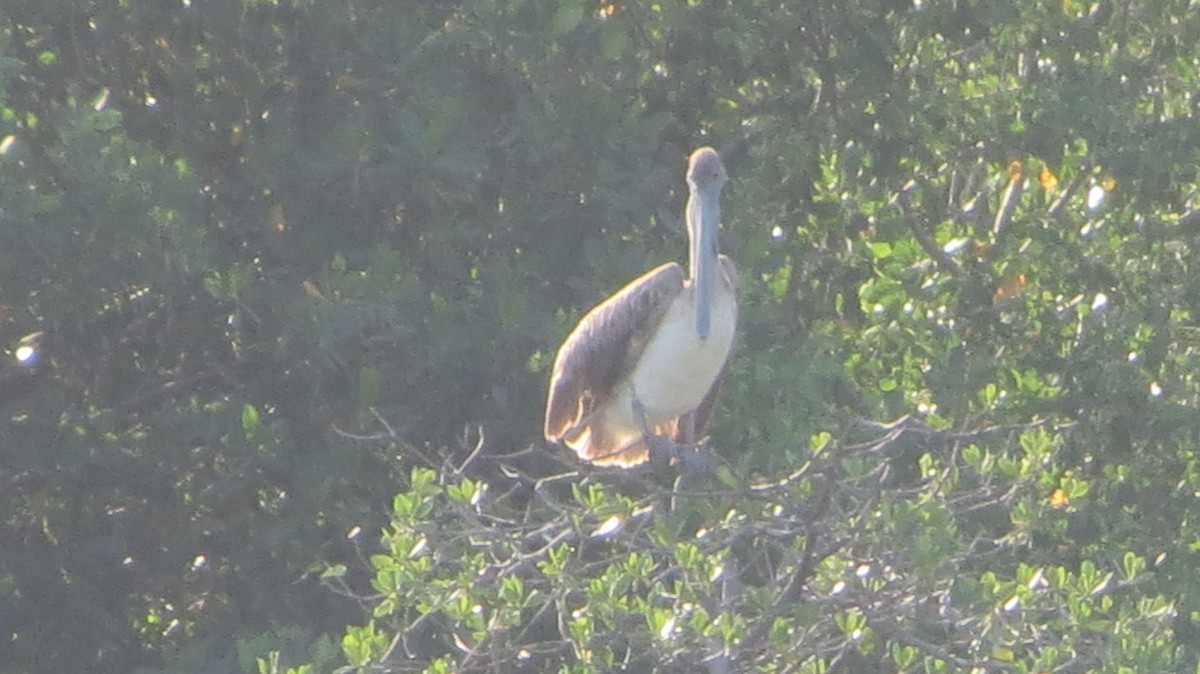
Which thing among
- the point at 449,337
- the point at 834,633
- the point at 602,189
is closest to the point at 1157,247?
the point at 602,189

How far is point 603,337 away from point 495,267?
390 millimetres

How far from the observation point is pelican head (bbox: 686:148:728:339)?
20.8 ft

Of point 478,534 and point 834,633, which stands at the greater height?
point 478,534

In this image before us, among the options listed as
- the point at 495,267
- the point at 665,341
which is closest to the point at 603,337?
the point at 665,341

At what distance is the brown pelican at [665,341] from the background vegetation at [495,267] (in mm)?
119

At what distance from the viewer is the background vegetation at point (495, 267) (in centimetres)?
623

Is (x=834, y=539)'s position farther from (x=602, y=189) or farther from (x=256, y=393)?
(x=256, y=393)

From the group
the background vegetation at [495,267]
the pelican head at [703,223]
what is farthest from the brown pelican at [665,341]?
the background vegetation at [495,267]

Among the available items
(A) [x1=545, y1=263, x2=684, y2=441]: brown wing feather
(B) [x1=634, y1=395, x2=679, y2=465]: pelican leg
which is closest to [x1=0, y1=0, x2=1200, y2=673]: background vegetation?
(A) [x1=545, y1=263, x2=684, y2=441]: brown wing feather

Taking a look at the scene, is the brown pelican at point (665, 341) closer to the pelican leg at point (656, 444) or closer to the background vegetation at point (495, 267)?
the pelican leg at point (656, 444)

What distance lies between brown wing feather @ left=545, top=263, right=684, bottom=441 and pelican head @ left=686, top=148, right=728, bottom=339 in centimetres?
11

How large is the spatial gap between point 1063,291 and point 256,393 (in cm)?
270

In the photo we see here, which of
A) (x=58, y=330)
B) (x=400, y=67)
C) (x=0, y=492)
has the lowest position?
(x=0, y=492)

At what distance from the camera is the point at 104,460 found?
6.60 metres
